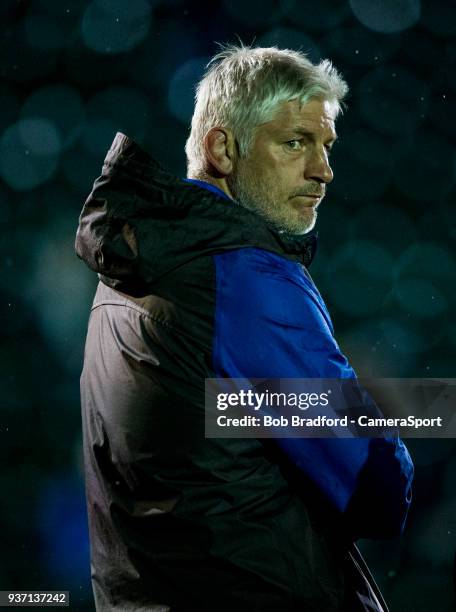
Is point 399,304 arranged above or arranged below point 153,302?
below

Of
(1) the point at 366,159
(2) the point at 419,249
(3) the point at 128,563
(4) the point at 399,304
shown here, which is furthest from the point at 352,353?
(3) the point at 128,563

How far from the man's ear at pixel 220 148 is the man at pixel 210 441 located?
0.61 feet

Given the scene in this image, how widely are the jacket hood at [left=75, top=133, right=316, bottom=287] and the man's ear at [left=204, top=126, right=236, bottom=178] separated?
187 mm

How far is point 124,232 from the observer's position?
78 centimetres

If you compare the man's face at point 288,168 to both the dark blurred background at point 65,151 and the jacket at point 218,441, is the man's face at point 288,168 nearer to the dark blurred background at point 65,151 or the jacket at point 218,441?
the jacket at point 218,441

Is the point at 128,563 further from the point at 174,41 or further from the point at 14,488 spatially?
the point at 174,41

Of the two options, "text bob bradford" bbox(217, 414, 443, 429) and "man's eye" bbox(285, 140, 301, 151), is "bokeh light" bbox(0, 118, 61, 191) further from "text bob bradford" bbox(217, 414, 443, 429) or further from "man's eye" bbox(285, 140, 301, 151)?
"text bob bradford" bbox(217, 414, 443, 429)

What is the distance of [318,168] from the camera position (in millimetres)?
994

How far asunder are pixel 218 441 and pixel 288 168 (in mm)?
432

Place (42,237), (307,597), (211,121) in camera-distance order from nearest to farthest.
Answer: (307,597)
(211,121)
(42,237)

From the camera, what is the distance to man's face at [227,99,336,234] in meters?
0.97

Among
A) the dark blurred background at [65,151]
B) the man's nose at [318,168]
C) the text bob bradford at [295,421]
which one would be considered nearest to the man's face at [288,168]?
the man's nose at [318,168]

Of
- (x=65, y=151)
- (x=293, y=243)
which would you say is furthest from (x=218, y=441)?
(x=65, y=151)

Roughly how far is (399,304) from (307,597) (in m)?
1.89
